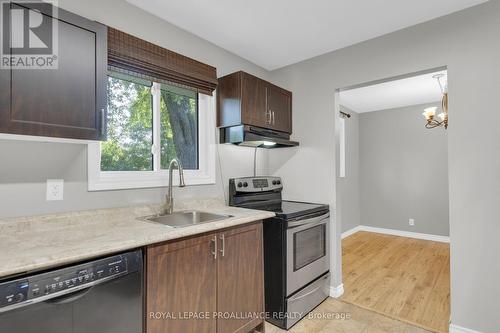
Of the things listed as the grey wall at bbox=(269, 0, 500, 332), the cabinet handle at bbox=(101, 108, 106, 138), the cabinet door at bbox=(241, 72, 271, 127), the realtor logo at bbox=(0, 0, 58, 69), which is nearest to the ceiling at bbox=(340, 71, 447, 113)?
the grey wall at bbox=(269, 0, 500, 332)

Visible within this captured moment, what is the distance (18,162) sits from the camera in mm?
1418

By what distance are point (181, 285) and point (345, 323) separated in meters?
1.50

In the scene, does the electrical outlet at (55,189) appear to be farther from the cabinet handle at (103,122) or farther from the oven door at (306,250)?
the oven door at (306,250)

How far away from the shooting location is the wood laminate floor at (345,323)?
6.77 feet

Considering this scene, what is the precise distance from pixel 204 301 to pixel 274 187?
60.3 inches

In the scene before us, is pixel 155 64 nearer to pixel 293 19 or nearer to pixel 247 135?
pixel 247 135

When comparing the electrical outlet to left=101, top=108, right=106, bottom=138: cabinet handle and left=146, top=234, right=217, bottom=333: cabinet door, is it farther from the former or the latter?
left=146, top=234, right=217, bottom=333: cabinet door

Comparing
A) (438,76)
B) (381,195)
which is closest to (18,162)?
(438,76)

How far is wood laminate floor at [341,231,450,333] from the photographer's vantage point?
231 cm

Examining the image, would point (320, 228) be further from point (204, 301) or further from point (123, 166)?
point (123, 166)

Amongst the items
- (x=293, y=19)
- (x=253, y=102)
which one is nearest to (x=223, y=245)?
(x=253, y=102)

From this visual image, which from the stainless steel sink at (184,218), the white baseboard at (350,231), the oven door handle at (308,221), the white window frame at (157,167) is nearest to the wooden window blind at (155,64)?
the white window frame at (157,167)

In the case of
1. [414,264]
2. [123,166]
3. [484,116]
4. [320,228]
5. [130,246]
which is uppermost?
[484,116]

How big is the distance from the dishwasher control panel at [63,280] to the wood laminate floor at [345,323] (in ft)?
4.68
